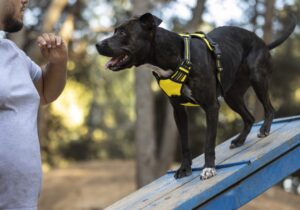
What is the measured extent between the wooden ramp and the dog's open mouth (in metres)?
1.01

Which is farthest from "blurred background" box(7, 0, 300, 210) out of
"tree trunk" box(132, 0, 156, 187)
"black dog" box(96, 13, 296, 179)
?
"black dog" box(96, 13, 296, 179)

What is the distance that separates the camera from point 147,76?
11.2 meters

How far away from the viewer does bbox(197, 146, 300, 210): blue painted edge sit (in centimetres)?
383

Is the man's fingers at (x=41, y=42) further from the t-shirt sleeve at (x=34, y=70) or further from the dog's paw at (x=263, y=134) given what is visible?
the dog's paw at (x=263, y=134)

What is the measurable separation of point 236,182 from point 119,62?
47.5 inches

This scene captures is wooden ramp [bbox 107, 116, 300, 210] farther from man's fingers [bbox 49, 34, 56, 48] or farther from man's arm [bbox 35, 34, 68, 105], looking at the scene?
man's fingers [bbox 49, 34, 56, 48]

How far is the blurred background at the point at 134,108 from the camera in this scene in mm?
11867

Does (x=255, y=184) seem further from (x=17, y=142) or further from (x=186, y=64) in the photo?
(x=17, y=142)

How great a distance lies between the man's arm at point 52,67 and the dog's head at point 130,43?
0.64 metres

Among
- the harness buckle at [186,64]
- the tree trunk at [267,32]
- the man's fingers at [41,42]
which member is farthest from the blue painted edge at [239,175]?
the tree trunk at [267,32]

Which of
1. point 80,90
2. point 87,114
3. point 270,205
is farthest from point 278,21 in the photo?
point 87,114

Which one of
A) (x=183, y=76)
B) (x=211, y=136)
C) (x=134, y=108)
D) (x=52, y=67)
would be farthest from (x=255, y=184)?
(x=134, y=108)

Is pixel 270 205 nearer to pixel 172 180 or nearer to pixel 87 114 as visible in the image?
pixel 172 180

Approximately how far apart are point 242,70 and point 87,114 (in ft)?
81.6
